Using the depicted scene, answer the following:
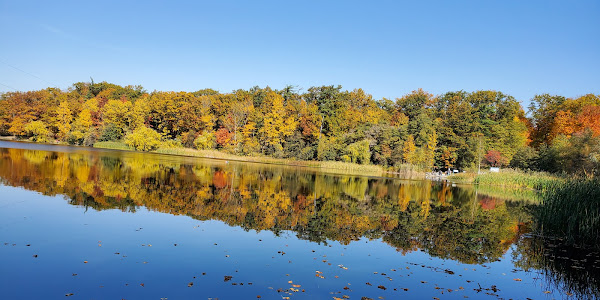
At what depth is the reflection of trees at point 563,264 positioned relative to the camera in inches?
313

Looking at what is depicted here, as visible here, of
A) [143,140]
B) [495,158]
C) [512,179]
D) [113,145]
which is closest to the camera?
[512,179]

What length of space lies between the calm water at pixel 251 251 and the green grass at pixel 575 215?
1.14 metres

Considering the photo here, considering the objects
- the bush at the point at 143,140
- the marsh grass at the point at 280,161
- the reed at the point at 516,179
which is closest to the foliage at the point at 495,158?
the reed at the point at 516,179

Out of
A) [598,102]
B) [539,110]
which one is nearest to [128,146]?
[539,110]

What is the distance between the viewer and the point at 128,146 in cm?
5734

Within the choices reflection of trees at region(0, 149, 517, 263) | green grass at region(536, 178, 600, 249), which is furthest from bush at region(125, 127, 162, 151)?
green grass at region(536, 178, 600, 249)

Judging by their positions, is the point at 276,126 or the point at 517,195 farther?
the point at 276,126

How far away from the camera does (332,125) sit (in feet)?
190

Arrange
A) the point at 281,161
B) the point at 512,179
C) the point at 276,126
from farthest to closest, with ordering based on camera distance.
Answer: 1. the point at 276,126
2. the point at 281,161
3. the point at 512,179

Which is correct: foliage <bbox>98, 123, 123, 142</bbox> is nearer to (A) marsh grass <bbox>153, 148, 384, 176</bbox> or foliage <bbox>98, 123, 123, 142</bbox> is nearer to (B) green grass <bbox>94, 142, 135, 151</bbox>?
(B) green grass <bbox>94, 142, 135, 151</bbox>

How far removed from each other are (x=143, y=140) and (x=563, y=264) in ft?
185

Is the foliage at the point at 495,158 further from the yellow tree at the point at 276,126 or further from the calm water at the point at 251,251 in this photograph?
the calm water at the point at 251,251

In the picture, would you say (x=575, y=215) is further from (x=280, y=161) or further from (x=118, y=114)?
(x=118, y=114)

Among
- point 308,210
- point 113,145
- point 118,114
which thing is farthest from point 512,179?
point 118,114
